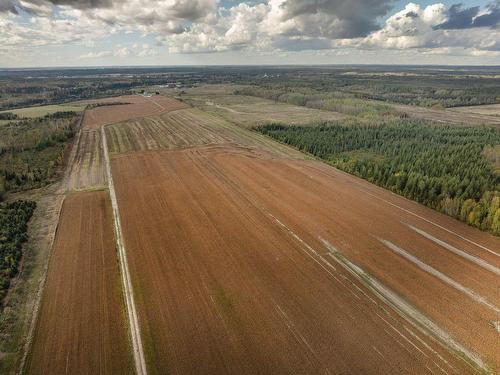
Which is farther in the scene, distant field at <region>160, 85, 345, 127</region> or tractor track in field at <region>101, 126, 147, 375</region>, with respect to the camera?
distant field at <region>160, 85, 345, 127</region>

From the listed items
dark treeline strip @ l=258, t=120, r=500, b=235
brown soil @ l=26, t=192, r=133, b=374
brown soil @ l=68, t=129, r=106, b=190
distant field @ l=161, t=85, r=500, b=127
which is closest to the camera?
brown soil @ l=26, t=192, r=133, b=374

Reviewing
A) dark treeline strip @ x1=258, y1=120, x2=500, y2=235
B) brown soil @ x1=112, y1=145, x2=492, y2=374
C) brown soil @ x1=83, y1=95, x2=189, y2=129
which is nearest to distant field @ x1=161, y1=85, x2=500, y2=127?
dark treeline strip @ x1=258, y1=120, x2=500, y2=235

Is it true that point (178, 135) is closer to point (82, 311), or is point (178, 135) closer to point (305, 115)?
point (305, 115)

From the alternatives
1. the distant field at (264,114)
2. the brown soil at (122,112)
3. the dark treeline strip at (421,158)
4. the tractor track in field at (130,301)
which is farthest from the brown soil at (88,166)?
the distant field at (264,114)

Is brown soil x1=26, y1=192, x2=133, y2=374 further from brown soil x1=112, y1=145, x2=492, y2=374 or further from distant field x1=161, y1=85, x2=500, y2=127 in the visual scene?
distant field x1=161, y1=85, x2=500, y2=127

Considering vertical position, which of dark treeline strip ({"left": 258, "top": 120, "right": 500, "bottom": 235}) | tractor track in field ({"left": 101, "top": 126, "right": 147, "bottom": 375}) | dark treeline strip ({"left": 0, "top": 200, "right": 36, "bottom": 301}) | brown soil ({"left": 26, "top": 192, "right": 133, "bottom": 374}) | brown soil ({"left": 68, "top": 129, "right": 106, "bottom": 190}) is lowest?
dark treeline strip ({"left": 258, "top": 120, "right": 500, "bottom": 235})

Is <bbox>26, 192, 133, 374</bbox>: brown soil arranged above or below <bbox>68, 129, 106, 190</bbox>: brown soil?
above

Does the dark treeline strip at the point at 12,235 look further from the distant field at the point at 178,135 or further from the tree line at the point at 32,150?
the distant field at the point at 178,135

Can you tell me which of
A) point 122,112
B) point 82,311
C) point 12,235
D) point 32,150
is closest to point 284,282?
point 82,311
